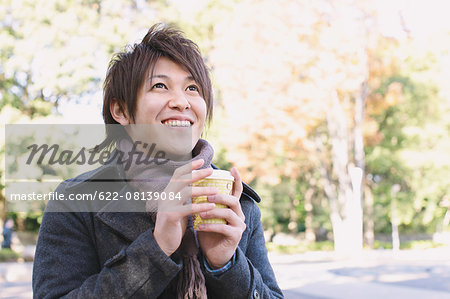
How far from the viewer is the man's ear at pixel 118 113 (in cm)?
154

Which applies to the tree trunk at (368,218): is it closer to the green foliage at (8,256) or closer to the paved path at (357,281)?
the paved path at (357,281)

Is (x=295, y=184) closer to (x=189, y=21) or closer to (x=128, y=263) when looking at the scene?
(x=189, y=21)

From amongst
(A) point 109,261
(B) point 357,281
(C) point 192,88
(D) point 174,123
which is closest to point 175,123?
(D) point 174,123

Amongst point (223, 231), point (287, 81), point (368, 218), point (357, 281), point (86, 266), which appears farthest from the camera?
point (368, 218)

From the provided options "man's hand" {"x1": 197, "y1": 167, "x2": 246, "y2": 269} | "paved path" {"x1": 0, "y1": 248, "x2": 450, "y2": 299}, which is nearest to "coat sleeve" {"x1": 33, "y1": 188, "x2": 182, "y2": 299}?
→ "man's hand" {"x1": 197, "y1": 167, "x2": 246, "y2": 269}

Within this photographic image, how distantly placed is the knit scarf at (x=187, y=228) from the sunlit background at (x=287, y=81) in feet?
39.9

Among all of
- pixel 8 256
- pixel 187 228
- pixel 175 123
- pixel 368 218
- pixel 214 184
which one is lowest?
pixel 8 256

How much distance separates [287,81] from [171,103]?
40.1ft

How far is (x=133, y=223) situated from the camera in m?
1.40

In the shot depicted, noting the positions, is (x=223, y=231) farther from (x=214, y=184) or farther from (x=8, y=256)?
(x=8, y=256)

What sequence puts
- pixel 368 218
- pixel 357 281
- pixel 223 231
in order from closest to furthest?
pixel 223 231, pixel 357 281, pixel 368 218

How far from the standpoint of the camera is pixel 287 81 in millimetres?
13391

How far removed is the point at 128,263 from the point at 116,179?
1.14ft

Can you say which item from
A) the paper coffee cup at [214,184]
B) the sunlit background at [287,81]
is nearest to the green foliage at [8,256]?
the sunlit background at [287,81]
